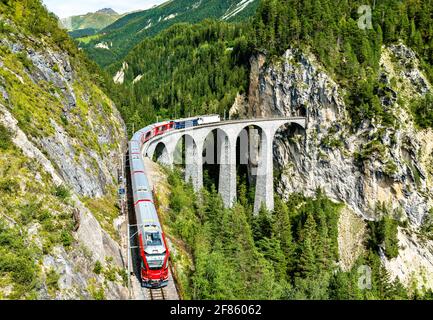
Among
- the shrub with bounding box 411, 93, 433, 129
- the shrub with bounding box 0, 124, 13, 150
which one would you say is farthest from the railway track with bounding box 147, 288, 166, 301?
the shrub with bounding box 411, 93, 433, 129

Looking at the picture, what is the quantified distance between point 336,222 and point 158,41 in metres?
135

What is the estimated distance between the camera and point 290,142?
8444 centimetres

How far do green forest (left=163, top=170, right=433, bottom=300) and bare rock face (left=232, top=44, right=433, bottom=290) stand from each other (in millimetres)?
5000

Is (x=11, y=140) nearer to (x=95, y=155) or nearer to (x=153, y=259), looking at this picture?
(x=153, y=259)

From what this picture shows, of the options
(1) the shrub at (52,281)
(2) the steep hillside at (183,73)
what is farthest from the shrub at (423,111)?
(1) the shrub at (52,281)

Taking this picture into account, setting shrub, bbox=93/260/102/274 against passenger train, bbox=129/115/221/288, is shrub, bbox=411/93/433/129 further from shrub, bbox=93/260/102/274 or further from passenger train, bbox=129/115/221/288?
shrub, bbox=93/260/102/274

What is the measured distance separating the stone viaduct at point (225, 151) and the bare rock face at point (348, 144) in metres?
5.73

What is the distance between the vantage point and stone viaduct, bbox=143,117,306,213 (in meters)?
60.8

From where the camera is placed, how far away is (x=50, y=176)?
2445cm

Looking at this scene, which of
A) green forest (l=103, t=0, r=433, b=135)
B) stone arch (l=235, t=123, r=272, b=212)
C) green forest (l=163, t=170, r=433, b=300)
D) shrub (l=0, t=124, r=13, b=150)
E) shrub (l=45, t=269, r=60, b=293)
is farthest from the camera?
green forest (l=103, t=0, r=433, b=135)

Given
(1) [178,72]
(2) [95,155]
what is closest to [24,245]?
(2) [95,155]

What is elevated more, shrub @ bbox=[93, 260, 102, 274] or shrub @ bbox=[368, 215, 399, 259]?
shrub @ bbox=[93, 260, 102, 274]

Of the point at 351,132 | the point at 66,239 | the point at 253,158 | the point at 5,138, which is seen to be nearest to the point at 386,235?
the point at 351,132

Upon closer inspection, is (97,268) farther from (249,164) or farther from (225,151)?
(249,164)
